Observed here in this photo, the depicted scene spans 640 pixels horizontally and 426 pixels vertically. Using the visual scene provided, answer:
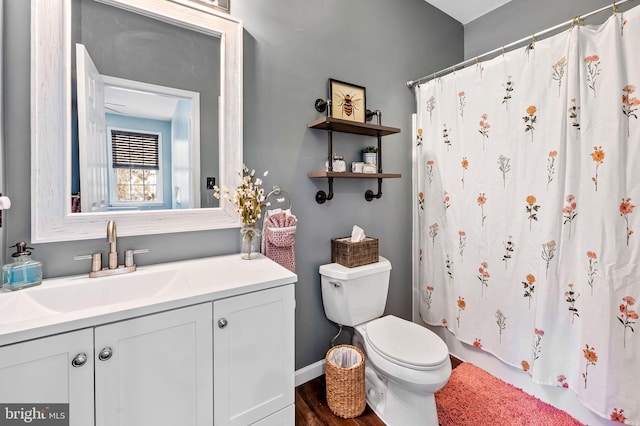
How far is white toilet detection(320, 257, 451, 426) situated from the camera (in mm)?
1312

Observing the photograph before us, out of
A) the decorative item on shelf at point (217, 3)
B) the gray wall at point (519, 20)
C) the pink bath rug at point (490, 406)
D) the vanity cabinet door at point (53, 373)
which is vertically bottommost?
the pink bath rug at point (490, 406)

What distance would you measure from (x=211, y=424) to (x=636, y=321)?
1.80 meters

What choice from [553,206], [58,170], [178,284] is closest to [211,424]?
[178,284]

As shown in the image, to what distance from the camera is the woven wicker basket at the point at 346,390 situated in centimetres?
148

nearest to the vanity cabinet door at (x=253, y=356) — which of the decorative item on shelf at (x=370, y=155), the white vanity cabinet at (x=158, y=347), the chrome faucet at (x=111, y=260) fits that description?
the white vanity cabinet at (x=158, y=347)

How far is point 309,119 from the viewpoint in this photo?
5.58 feet

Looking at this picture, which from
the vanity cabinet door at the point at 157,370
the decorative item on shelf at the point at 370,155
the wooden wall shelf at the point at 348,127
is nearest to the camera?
the vanity cabinet door at the point at 157,370

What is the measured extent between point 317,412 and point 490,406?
951mm

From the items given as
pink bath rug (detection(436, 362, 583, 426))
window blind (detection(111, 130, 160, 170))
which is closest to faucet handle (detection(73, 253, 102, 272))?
window blind (detection(111, 130, 160, 170))

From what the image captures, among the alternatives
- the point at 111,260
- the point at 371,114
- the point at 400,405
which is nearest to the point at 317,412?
the point at 400,405

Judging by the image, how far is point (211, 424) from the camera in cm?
97

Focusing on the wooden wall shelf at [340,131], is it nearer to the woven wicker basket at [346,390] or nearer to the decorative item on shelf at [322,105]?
the decorative item on shelf at [322,105]

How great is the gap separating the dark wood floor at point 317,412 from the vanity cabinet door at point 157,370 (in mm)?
704

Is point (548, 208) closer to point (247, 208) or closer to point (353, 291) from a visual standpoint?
point (353, 291)
